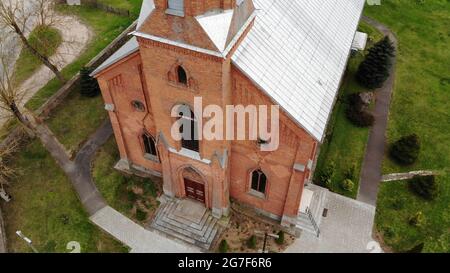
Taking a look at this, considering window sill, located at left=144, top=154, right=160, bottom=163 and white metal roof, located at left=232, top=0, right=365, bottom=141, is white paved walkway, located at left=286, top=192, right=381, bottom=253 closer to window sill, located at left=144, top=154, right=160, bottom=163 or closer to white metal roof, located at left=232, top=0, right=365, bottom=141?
white metal roof, located at left=232, top=0, right=365, bottom=141

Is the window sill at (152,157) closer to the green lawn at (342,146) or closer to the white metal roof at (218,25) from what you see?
the green lawn at (342,146)

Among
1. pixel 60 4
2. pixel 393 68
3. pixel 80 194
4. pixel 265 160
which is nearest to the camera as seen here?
pixel 265 160

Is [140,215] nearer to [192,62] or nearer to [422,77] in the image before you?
[192,62]

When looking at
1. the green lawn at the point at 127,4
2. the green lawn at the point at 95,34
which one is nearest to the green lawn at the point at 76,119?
the green lawn at the point at 95,34

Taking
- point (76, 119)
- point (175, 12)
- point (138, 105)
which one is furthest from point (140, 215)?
point (175, 12)

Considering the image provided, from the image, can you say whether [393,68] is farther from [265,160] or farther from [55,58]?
[55,58]

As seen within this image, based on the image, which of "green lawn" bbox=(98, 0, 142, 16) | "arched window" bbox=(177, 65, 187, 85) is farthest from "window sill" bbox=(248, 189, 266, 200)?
"green lawn" bbox=(98, 0, 142, 16)

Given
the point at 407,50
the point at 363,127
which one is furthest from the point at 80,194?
the point at 407,50

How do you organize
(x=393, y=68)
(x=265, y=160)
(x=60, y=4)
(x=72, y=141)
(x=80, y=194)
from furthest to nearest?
(x=60, y=4) → (x=393, y=68) → (x=72, y=141) → (x=80, y=194) → (x=265, y=160)
